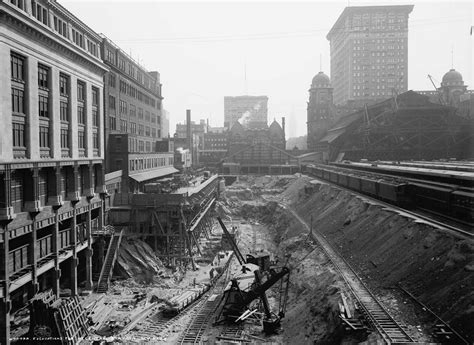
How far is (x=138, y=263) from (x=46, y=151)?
12205 millimetres

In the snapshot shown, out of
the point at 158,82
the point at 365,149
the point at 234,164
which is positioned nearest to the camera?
the point at 158,82

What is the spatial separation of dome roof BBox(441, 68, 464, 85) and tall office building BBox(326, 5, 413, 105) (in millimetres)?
33785

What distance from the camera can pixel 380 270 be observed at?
23.3 m

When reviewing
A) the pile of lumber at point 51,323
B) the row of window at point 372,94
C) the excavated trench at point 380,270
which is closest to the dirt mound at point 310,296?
the excavated trench at point 380,270

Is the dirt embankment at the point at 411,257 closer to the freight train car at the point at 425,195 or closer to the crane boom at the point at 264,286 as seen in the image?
the freight train car at the point at 425,195

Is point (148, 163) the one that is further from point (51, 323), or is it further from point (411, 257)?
point (411, 257)

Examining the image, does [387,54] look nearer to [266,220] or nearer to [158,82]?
[158,82]

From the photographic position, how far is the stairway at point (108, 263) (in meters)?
31.0

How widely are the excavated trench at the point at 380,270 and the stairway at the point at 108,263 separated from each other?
14.3 metres

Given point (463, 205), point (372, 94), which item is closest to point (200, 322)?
point (463, 205)

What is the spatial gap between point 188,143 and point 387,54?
95.8m

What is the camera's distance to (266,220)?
61531mm

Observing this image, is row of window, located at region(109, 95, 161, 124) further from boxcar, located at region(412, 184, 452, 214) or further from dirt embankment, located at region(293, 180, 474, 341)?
boxcar, located at region(412, 184, 452, 214)

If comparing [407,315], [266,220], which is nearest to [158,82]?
[266,220]
